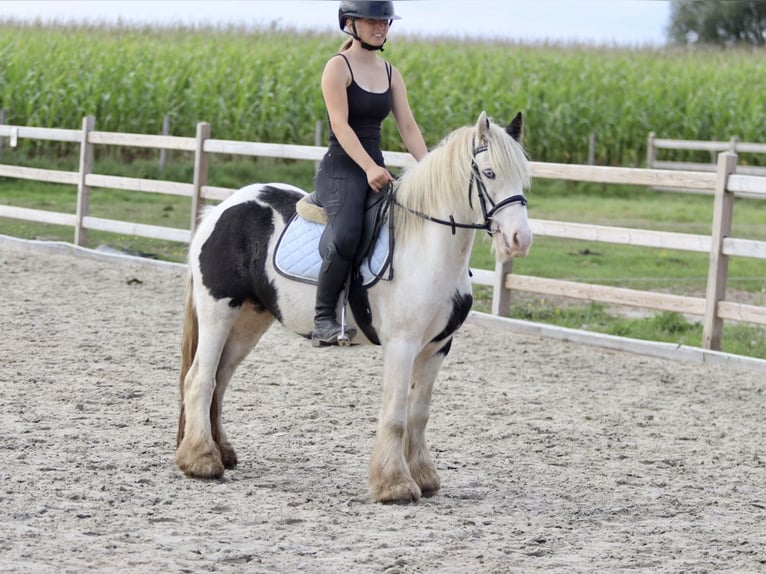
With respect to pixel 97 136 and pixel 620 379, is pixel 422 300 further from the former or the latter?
pixel 97 136

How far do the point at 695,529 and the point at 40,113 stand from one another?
18031 mm

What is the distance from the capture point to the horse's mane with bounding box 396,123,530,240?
447 cm

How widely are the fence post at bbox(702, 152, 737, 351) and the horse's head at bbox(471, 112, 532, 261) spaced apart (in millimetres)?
4215

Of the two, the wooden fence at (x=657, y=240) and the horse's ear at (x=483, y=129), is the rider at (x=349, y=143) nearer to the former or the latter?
the horse's ear at (x=483, y=129)

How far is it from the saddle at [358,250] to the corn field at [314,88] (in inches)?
626

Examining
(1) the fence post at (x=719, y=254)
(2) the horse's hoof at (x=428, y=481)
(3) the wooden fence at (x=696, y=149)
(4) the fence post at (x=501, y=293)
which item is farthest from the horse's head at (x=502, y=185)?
(3) the wooden fence at (x=696, y=149)

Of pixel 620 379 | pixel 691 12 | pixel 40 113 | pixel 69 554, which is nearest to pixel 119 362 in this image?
pixel 620 379

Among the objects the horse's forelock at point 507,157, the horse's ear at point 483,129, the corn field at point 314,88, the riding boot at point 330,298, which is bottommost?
the riding boot at point 330,298

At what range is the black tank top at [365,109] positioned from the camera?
4.78 m

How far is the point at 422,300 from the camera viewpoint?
463cm

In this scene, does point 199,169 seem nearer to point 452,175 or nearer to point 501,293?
point 501,293

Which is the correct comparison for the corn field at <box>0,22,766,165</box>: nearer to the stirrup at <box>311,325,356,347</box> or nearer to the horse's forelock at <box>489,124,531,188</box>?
the stirrup at <box>311,325,356,347</box>

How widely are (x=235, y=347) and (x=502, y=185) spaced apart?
64.1 inches

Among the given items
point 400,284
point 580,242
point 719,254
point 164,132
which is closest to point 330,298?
point 400,284
